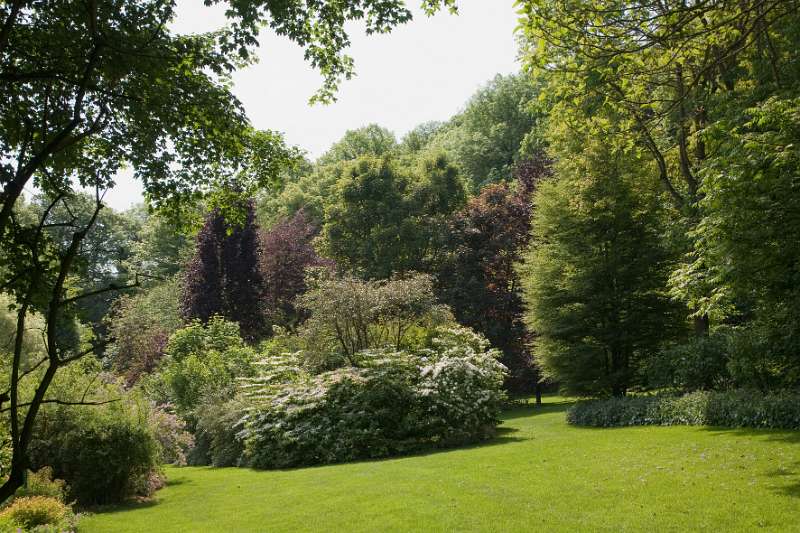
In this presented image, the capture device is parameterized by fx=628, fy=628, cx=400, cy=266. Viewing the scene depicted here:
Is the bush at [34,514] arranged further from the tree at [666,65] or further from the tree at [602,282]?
the tree at [602,282]

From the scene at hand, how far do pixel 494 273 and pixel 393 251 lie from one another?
558 centimetres

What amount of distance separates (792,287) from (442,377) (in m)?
8.49

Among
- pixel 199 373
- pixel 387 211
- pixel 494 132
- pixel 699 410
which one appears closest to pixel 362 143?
pixel 494 132

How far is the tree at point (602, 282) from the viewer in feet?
63.7

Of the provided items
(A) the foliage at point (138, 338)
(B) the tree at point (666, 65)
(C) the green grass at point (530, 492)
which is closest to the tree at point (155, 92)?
(B) the tree at point (666, 65)

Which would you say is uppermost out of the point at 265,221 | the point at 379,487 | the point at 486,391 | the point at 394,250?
the point at 265,221

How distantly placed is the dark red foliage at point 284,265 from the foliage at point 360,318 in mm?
12699

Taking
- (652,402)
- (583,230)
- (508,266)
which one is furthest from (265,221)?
(652,402)

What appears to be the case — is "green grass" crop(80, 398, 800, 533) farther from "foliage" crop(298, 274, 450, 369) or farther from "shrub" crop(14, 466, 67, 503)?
"foliage" crop(298, 274, 450, 369)

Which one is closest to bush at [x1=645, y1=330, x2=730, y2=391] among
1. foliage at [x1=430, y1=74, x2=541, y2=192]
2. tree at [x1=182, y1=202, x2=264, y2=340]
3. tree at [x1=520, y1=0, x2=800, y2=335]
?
tree at [x1=520, y1=0, x2=800, y2=335]

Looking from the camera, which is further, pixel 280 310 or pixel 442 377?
pixel 280 310

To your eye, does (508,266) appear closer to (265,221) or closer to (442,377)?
(442,377)

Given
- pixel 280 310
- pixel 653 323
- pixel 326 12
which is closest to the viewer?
pixel 326 12

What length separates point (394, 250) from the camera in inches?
1267
